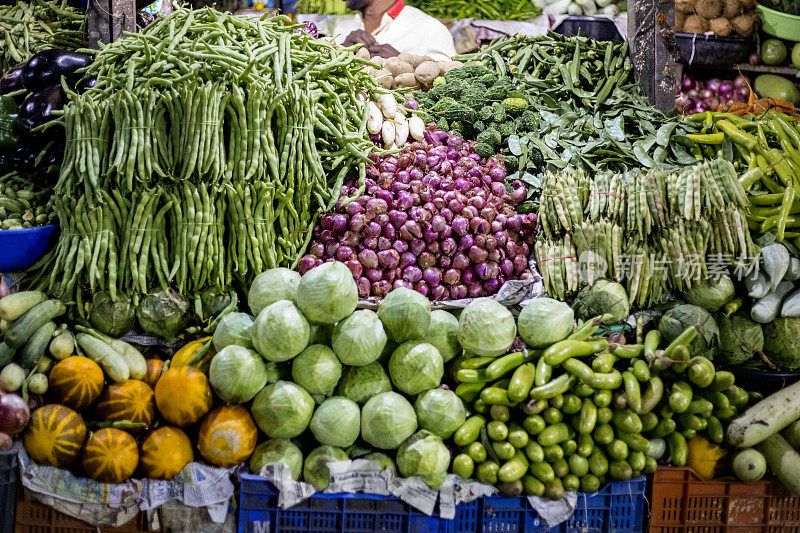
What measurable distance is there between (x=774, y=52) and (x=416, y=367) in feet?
21.7

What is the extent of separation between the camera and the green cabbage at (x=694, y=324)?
9.38ft

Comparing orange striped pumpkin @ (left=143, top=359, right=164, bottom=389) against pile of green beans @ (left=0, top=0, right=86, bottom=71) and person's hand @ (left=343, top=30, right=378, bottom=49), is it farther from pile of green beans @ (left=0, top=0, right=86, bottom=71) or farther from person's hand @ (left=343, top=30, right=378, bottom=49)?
person's hand @ (left=343, top=30, right=378, bottom=49)

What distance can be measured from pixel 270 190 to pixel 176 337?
877 millimetres

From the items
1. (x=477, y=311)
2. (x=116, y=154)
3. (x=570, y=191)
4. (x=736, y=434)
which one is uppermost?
(x=116, y=154)

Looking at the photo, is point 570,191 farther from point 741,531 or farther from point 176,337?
point 176,337

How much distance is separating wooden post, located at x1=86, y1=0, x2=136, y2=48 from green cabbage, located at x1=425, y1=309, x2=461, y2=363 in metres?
2.64

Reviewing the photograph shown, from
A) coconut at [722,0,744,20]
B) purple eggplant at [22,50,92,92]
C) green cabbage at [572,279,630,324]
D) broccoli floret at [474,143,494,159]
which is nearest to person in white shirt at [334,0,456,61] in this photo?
broccoli floret at [474,143,494,159]

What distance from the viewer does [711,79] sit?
6684 mm

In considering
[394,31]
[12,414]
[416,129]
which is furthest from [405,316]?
[394,31]

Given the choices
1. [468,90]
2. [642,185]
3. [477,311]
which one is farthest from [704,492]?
[468,90]

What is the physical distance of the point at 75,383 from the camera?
2.53 m

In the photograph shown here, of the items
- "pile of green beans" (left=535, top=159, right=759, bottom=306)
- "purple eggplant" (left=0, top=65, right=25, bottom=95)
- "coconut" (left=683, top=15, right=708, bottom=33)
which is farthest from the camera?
"coconut" (left=683, top=15, right=708, bottom=33)

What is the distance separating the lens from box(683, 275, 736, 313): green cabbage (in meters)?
2.95

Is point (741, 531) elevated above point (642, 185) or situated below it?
below
